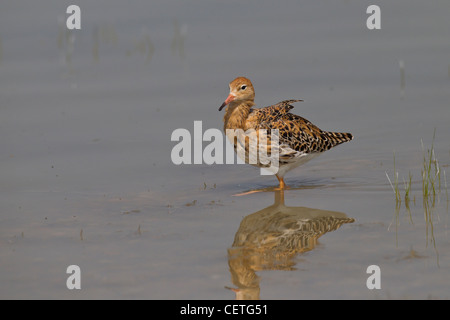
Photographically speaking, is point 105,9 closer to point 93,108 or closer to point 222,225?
point 93,108

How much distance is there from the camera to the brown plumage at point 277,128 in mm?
11078

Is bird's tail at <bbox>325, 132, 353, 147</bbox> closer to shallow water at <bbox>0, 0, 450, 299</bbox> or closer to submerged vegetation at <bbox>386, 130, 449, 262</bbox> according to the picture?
shallow water at <bbox>0, 0, 450, 299</bbox>

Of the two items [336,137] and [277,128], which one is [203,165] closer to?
[277,128]

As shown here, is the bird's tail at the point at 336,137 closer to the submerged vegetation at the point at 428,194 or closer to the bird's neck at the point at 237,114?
the submerged vegetation at the point at 428,194

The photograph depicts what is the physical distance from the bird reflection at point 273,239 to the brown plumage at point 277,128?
74 centimetres

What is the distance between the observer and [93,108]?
15070 millimetres

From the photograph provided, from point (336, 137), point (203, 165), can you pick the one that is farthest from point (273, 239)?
point (203, 165)

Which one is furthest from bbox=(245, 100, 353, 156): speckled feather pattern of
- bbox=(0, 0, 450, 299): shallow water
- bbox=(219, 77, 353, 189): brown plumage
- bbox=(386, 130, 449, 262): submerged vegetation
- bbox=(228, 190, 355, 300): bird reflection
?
bbox=(386, 130, 449, 262): submerged vegetation

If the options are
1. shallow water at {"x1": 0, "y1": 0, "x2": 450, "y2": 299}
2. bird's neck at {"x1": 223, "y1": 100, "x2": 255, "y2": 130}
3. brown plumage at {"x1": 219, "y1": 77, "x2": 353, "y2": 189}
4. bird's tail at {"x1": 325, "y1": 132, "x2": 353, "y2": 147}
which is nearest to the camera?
shallow water at {"x1": 0, "y1": 0, "x2": 450, "y2": 299}

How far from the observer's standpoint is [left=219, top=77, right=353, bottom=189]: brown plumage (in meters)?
11.1

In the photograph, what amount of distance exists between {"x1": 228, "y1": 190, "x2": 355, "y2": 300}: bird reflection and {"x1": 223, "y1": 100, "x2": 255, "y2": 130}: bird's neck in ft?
4.14

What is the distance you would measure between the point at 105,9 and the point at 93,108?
740 centimetres

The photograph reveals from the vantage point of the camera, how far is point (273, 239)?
891cm

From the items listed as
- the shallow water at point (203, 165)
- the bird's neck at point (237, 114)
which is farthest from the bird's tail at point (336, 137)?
the bird's neck at point (237, 114)
